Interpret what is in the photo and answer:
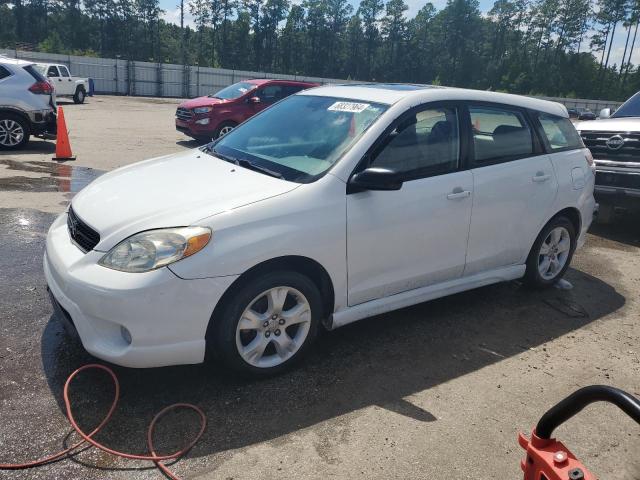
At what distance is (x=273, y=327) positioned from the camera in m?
3.35

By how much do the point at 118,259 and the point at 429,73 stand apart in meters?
99.4

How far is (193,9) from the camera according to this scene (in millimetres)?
91688

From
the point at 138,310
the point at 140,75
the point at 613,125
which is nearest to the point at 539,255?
the point at 138,310

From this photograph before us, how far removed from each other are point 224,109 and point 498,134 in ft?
32.6

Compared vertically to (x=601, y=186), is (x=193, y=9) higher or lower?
higher

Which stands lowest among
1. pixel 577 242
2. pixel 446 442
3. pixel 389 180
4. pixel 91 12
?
pixel 446 442

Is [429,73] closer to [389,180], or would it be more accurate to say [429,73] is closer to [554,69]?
[554,69]

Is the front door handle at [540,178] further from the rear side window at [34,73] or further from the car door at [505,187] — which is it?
the rear side window at [34,73]

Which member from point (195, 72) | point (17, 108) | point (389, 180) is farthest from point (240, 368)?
point (195, 72)

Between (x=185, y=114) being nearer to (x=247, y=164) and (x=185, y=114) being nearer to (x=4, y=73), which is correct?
(x=4, y=73)

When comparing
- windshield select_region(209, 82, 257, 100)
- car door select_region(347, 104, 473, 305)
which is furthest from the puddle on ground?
car door select_region(347, 104, 473, 305)

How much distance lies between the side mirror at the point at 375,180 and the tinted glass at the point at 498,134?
1100 mm

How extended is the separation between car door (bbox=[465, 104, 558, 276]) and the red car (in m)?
9.60

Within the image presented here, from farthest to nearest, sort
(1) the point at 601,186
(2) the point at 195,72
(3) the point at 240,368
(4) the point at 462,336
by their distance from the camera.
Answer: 1. (2) the point at 195,72
2. (1) the point at 601,186
3. (4) the point at 462,336
4. (3) the point at 240,368
